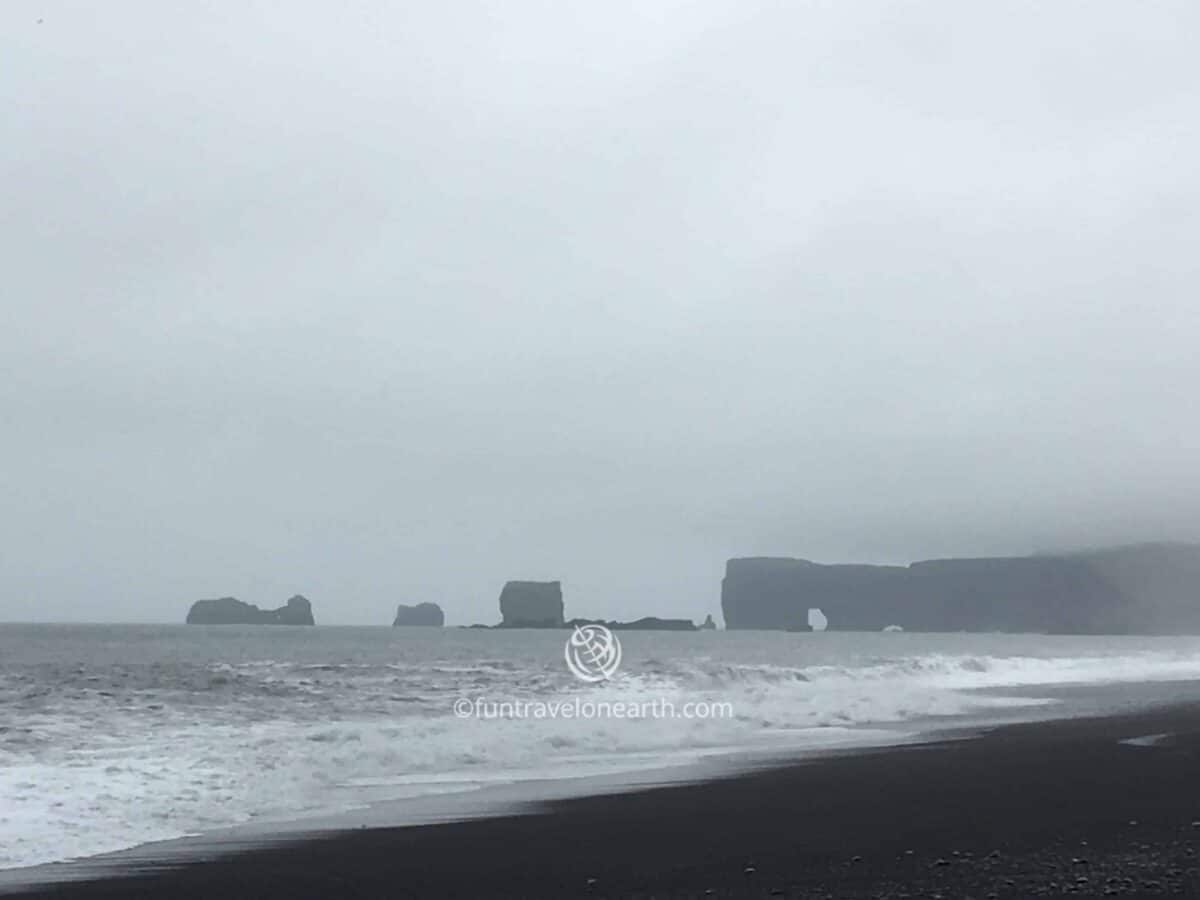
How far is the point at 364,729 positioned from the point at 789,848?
11643mm

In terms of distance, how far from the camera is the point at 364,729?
72.3 ft

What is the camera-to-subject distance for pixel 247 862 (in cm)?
1172

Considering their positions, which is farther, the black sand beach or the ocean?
the ocean

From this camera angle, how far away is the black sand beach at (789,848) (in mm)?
10125

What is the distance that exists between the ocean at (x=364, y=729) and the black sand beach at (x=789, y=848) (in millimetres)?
2503

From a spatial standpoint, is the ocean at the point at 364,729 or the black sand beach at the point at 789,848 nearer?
the black sand beach at the point at 789,848

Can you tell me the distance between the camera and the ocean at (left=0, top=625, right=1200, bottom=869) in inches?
596

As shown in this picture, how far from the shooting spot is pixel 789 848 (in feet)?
39.0

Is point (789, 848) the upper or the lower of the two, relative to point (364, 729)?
lower

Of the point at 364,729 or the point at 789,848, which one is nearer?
the point at 789,848

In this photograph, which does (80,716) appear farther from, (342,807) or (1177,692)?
(1177,692)

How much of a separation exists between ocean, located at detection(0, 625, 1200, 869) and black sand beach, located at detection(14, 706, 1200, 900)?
8.21 feet

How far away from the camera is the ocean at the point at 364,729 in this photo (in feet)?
49.6

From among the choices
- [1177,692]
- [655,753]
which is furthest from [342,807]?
[1177,692]
